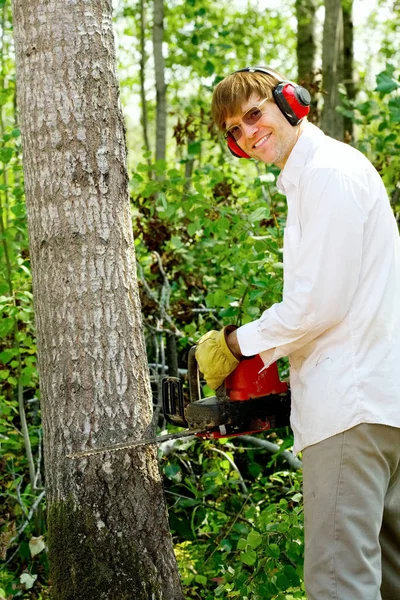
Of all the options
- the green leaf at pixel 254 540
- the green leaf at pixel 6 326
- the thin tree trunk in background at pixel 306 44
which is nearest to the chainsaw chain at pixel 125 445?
the green leaf at pixel 254 540

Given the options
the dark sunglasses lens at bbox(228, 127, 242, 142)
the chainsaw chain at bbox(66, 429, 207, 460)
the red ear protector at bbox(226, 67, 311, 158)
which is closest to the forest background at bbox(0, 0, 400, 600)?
the chainsaw chain at bbox(66, 429, 207, 460)

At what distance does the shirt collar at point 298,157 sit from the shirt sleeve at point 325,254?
122 millimetres

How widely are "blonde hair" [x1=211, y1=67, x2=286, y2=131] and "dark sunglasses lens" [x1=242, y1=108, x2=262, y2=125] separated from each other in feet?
0.11

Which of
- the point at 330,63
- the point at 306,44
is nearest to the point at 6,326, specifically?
the point at 330,63

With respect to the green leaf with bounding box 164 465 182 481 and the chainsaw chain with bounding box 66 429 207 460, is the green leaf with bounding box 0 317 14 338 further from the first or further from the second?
the chainsaw chain with bounding box 66 429 207 460

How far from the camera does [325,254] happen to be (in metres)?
2.29

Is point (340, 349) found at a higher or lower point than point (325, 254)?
lower

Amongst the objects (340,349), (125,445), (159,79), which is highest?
(159,79)

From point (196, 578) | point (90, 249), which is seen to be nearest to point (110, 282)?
point (90, 249)

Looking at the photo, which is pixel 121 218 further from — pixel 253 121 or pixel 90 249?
pixel 253 121

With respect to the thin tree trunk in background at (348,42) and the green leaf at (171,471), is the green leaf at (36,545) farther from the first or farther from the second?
the thin tree trunk in background at (348,42)

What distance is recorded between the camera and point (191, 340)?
191 inches

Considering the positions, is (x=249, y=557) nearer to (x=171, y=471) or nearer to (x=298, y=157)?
(x=171, y=471)

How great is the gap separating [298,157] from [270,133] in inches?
7.2
